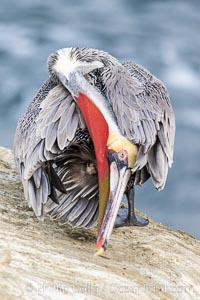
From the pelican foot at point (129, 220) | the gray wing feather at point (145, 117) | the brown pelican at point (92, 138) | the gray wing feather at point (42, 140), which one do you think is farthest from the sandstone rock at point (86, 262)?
the gray wing feather at point (145, 117)

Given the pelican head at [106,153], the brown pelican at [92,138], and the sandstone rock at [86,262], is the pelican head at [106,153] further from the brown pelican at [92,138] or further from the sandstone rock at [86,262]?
the sandstone rock at [86,262]

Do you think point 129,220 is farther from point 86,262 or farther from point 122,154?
point 86,262

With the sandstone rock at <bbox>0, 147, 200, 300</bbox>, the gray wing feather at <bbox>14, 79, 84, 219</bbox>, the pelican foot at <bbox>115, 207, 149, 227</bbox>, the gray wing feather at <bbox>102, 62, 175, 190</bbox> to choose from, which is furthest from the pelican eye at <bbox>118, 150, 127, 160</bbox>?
the pelican foot at <bbox>115, 207, 149, 227</bbox>

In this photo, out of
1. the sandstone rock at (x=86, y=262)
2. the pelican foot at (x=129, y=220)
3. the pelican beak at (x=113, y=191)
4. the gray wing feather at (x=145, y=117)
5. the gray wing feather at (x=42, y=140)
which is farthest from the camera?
the pelican foot at (x=129, y=220)

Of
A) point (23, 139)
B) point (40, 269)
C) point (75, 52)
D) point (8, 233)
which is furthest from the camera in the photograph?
point (75, 52)

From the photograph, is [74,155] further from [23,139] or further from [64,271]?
[64,271]

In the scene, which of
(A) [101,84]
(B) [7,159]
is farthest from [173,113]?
(B) [7,159]

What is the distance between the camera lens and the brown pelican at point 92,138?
5977 millimetres

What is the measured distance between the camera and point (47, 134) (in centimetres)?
624

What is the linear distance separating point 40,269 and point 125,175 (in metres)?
1.10

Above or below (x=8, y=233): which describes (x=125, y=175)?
above

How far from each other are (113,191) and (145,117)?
2.44 ft

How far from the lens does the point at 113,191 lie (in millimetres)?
5879

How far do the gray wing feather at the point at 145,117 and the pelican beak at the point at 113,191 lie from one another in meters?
0.12
